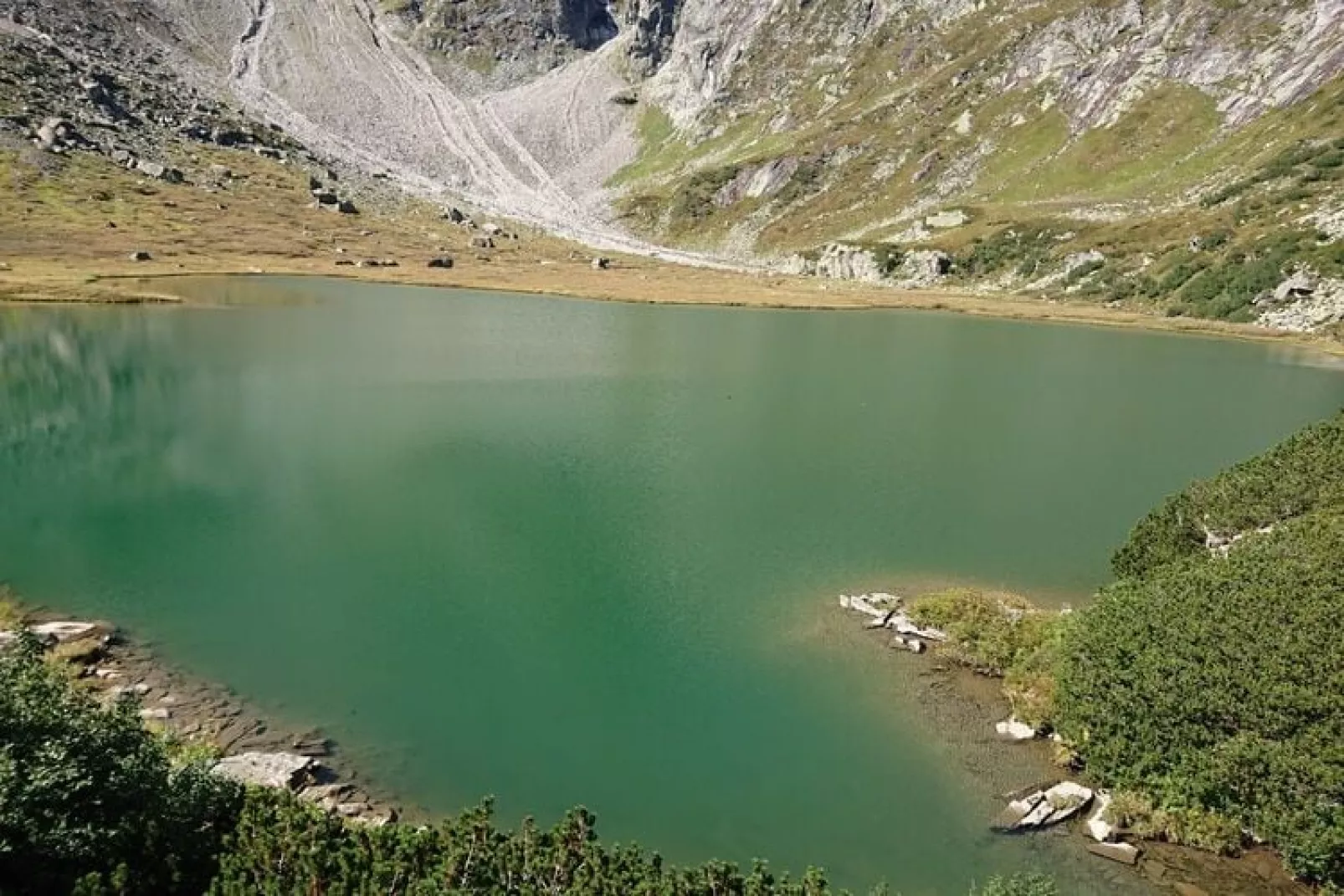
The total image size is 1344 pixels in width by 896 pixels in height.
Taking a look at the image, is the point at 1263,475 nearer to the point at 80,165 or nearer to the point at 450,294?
the point at 450,294

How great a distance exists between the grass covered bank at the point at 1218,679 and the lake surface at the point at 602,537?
2.47 m

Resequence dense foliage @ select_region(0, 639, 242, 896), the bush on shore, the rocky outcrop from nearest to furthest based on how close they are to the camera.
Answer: dense foliage @ select_region(0, 639, 242, 896) → the bush on shore → the rocky outcrop

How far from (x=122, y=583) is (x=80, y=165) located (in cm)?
14445

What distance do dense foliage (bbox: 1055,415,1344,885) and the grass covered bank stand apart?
29mm

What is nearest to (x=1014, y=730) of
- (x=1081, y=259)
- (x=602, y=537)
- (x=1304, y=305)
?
(x=602, y=537)

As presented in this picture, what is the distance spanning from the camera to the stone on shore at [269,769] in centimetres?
1684

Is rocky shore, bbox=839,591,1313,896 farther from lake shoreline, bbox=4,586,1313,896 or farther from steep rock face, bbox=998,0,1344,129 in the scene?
steep rock face, bbox=998,0,1344,129

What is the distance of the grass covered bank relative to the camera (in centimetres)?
1620

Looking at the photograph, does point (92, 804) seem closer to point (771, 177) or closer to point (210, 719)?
point (210, 719)

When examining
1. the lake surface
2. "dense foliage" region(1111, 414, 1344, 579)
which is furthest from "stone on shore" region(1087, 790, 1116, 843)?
"dense foliage" region(1111, 414, 1344, 579)

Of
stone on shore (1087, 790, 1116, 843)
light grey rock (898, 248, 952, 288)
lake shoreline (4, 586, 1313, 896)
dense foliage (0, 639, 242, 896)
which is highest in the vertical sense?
light grey rock (898, 248, 952, 288)

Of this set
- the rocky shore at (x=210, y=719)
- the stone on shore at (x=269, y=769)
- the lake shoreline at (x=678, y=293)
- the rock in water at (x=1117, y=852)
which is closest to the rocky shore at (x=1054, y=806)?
the rock in water at (x=1117, y=852)

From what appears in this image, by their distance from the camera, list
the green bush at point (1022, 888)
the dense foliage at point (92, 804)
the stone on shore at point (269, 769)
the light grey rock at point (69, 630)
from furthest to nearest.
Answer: the light grey rock at point (69, 630) → the stone on shore at point (269, 769) → the green bush at point (1022, 888) → the dense foliage at point (92, 804)

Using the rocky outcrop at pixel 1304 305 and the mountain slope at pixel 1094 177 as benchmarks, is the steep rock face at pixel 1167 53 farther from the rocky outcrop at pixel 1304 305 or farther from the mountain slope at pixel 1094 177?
Result: the rocky outcrop at pixel 1304 305
